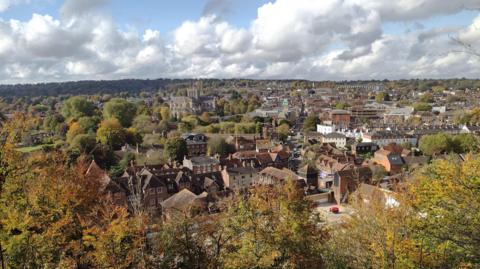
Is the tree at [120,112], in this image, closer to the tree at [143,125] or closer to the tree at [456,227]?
the tree at [143,125]

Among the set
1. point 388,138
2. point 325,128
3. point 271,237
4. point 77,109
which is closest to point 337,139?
point 388,138


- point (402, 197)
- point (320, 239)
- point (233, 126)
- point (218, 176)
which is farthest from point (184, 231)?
point (233, 126)

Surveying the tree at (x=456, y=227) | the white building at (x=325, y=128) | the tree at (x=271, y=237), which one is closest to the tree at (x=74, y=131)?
the white building at (x=325, y=128)

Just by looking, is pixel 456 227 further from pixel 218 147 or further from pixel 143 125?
pixel 143 125

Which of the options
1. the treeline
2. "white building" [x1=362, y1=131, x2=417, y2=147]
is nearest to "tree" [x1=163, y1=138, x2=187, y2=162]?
"white building" [x1=362, y1=131, x2=417, y2=147]

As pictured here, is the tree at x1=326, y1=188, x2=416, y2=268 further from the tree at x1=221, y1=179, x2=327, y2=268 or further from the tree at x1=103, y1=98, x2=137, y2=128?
the tree at x1=103, y1=98, x2=137, y2=128

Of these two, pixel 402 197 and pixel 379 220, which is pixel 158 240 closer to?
pixel 379 220
